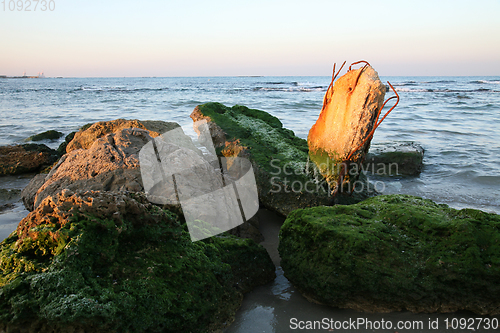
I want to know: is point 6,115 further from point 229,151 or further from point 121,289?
point 121,289

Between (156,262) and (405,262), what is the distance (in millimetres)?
1861

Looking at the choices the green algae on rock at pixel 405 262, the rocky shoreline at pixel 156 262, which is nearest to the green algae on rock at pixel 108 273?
the rocky shoreline at pixel 156 262

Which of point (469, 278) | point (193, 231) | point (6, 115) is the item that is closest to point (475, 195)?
point (469, 278)

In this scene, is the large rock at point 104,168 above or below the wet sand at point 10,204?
above

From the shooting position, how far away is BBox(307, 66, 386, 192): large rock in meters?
3.72

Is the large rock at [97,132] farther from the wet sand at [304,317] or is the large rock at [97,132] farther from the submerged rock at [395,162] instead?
the submerged rock at [395,162]

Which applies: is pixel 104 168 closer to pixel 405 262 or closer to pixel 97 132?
pixel 97 132

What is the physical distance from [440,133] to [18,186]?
1162 cm

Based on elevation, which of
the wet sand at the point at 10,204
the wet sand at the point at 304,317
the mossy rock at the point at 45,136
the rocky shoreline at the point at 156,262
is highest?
the mossy rock at the point at 45,136

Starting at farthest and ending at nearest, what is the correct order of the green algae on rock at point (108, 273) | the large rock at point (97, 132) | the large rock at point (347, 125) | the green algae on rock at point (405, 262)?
the large rock at point (97, 132)
the large rock at point (347, 125)
the green algae on rock at point (405, 262)
the green algae on rock at point (108, 273)

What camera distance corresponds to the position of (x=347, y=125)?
153 inches

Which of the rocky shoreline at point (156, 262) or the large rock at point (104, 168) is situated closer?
the rocky shoreline at point (156, 262)

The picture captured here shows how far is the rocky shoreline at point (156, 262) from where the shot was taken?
5.74ft

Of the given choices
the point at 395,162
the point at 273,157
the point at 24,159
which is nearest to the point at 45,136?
the point at 24,159
